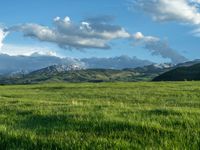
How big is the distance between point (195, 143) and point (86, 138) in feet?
11.1

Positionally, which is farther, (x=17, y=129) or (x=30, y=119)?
(x=30, y=119)

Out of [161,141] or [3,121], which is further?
[3,121]

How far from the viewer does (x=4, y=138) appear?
1485cm

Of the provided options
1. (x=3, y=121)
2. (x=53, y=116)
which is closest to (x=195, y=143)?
(x=53, y=116)

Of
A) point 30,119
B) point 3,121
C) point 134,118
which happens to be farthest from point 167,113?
point 3,121

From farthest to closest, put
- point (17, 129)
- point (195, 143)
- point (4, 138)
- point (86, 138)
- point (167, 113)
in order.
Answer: point (167, 113)
point (17, 129)
point (4, 138)
point (86, 138)
point (195, 143)

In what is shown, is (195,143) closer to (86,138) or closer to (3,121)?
(86,138)

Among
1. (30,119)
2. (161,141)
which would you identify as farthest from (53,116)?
(161,141)

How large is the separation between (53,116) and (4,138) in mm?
5248

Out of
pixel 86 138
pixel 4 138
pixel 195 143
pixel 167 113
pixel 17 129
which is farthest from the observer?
pixel 167 113

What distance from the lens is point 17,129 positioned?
16.3m

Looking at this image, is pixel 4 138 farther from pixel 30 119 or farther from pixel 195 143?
pixel 195 143

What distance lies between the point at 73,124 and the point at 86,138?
3.17 metres

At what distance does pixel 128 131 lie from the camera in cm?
1437
